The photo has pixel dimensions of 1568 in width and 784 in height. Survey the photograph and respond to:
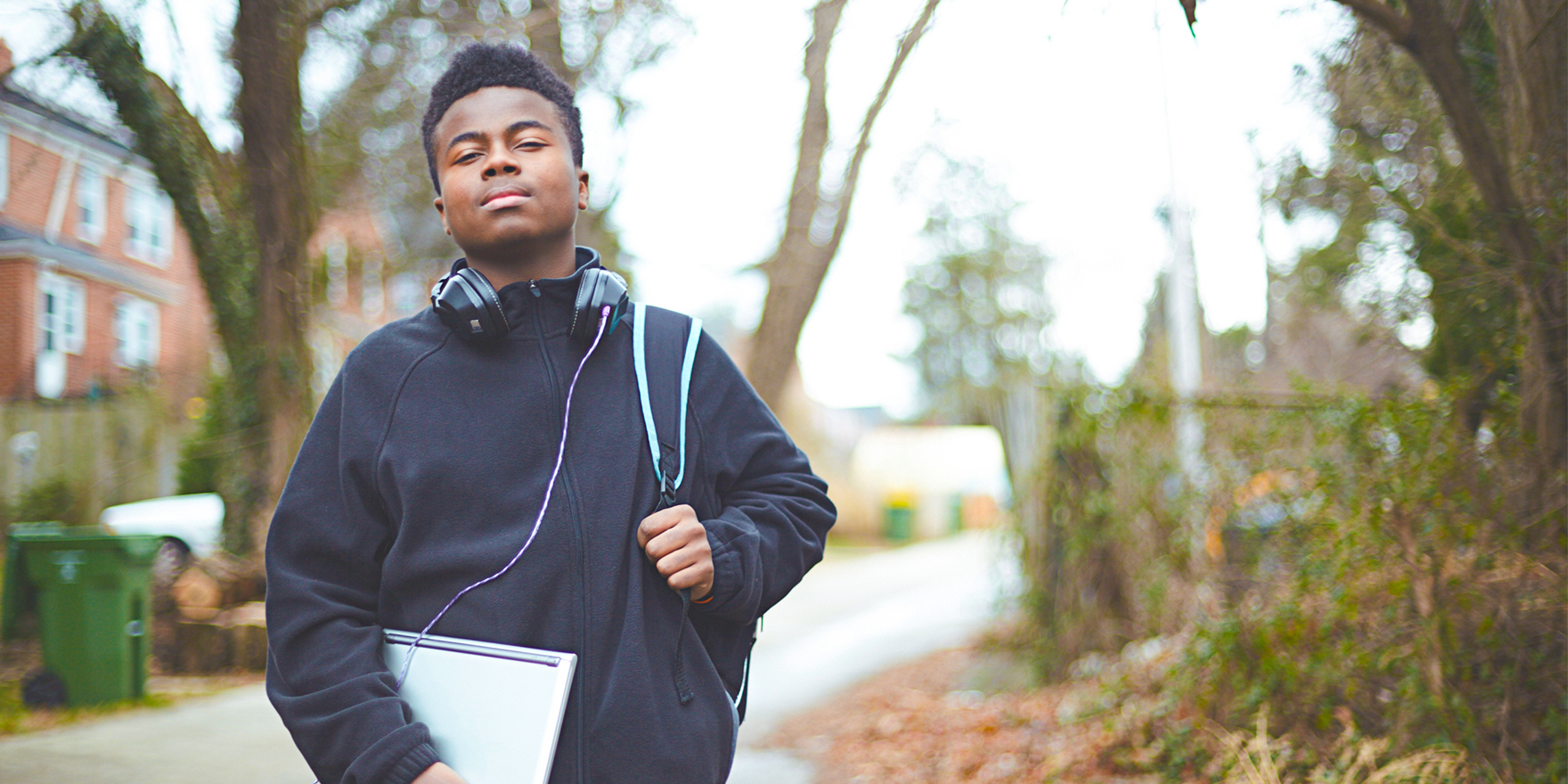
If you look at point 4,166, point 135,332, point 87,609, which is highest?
point 4,166

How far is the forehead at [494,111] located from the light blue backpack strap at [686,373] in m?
0.41

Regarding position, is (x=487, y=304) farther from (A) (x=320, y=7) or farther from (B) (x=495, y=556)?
(A) (x=320, y=7)

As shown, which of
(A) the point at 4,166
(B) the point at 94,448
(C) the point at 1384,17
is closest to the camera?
(C) the point at 1384,17

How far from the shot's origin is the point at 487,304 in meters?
1.62

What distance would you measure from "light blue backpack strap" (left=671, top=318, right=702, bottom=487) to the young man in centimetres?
2

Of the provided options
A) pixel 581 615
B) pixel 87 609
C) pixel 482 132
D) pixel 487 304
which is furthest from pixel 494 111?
pixel 87 609

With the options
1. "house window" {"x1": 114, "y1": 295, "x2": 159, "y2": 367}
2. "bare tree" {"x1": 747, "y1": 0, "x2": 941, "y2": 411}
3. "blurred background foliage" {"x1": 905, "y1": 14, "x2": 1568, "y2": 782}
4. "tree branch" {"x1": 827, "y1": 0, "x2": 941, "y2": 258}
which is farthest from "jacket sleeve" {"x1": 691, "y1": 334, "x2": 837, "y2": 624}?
"bare tree" {"x1": 747, "y1": 0, "x2": 941, "y2": 411}

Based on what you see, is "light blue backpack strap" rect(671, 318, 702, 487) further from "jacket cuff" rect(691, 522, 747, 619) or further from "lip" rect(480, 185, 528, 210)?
"lip" rect(480, 185, 528, 210)

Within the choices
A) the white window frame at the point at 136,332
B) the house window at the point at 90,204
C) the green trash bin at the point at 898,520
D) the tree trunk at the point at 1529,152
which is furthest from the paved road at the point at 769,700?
the green trash bin at the point at 898,520

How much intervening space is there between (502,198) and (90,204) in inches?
224

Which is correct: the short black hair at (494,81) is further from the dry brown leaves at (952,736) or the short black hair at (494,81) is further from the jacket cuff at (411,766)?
the dry brown leaves at (952,736)

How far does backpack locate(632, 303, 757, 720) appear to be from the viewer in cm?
164

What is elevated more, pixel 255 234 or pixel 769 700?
pixel 255 234

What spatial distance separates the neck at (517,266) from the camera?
68.5 inches
